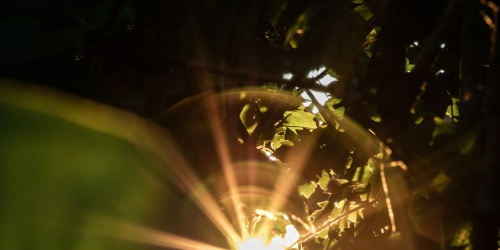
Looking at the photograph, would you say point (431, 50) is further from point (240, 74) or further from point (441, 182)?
point (240, 74)

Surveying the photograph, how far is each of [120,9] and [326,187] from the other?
166 centimetres

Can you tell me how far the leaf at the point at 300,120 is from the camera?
90.9 inches

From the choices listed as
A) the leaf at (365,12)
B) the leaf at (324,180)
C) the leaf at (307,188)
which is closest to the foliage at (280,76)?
the leaf at (365,12)

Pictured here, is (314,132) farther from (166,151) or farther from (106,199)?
(106,199)

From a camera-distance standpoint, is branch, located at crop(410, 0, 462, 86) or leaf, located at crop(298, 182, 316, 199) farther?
leaf, located at crop(298, 182, 316, 199)

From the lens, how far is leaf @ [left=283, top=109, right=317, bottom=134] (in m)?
2.31

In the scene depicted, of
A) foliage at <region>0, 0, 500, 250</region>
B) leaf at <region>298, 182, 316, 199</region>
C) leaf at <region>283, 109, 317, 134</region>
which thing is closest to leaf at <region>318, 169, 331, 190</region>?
leaf at <region>298, 182, 316, 199</region>

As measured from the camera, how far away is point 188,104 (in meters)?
1.53

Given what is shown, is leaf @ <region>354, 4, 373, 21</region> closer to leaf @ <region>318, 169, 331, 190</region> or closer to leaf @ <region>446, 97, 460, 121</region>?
leaf @ <region>446, 97, 460, 121</region>

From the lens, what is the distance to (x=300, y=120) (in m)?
2.34

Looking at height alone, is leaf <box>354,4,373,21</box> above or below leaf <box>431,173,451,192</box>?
above

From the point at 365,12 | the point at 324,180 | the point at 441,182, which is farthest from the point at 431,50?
the point at 324,180

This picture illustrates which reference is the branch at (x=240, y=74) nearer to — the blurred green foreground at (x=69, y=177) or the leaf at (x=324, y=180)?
the blurred green foreground at (x=69, y=177)

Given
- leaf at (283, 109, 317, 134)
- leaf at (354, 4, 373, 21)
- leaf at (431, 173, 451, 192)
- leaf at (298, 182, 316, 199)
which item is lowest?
leaf at (431, 173, 451, 192)
